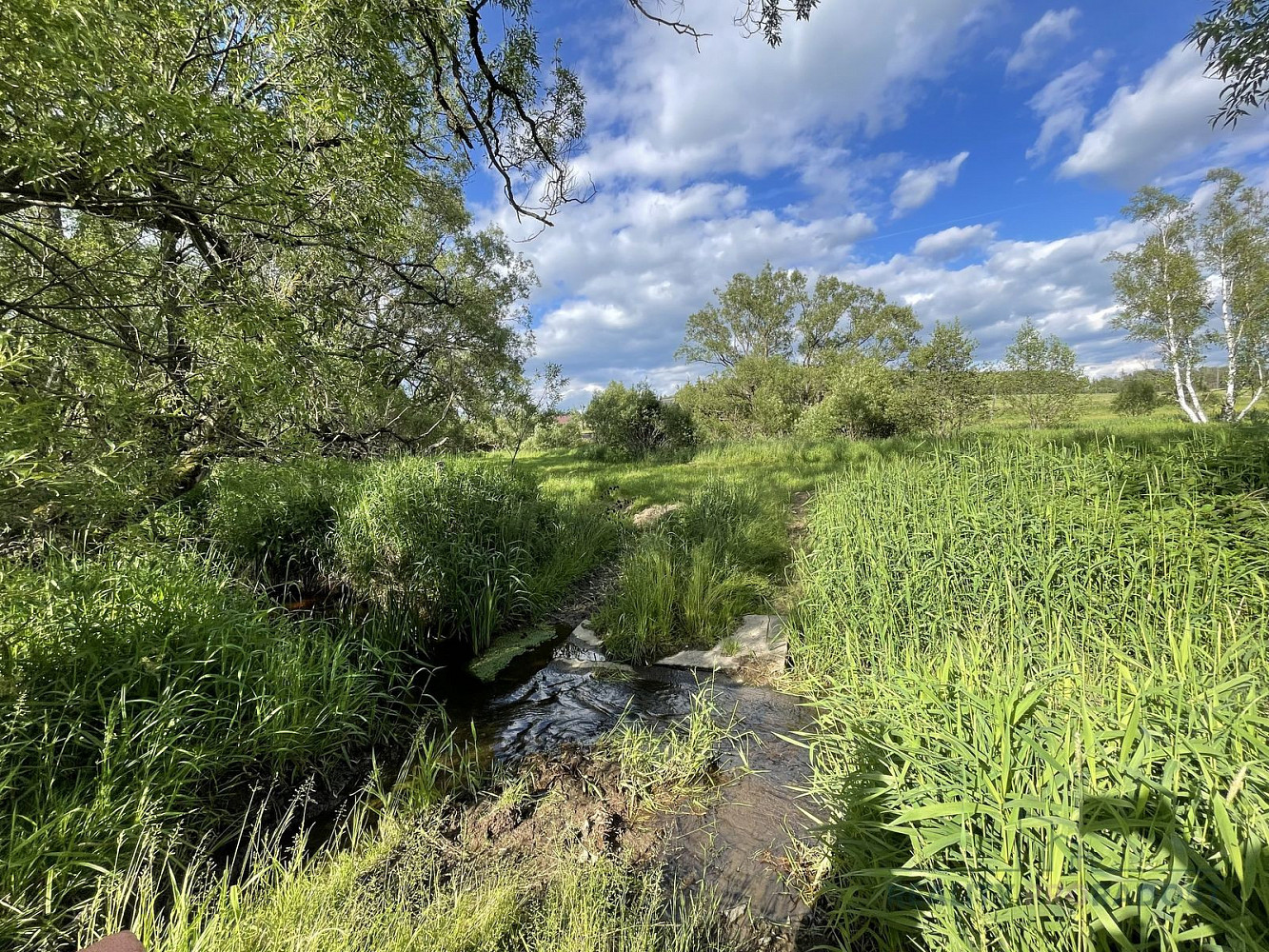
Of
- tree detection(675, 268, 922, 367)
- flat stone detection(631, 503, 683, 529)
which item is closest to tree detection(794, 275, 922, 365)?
tree detection(675, 268, 922, 367)

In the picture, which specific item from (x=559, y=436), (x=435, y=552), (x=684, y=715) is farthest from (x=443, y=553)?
(x=559, y=436)

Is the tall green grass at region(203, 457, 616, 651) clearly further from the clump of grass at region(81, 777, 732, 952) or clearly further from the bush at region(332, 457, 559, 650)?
the clump of grass at region(81, 777, 732, 952)

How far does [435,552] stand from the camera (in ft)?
19.7

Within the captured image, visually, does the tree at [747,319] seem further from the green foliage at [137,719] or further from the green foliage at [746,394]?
the green foliage at [137,719]

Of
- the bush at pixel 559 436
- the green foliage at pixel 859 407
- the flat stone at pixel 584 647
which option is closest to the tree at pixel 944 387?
the green foliage at pixel 859 407

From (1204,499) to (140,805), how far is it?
7325 millimetres

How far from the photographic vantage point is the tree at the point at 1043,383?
2067 centimetres

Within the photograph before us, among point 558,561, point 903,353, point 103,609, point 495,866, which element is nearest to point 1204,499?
point 495,866

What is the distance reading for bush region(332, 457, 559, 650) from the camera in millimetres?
5828

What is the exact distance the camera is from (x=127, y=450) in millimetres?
3654

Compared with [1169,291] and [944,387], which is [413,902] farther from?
[1169,291]

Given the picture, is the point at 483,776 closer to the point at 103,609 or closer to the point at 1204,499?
the point at 103,609

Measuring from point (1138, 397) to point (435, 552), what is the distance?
134 feet

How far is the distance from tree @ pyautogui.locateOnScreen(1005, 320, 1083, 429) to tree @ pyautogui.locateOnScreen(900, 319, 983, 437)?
22.4ft
